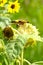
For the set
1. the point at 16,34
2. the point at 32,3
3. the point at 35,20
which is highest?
the point at 32,3

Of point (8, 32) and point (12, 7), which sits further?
point (12, 7)

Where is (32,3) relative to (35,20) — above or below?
above

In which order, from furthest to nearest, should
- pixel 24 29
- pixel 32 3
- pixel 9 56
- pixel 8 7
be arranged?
pixel 32 3 < pixel 8 7 < pixel 24 29 < pixel 9 56

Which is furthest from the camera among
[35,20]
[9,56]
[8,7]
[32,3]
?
[32,3]

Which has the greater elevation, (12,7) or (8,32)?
(12,7)

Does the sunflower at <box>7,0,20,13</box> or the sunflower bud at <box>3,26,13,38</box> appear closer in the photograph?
the sunflower bud at <box>3,26,13,38</box>

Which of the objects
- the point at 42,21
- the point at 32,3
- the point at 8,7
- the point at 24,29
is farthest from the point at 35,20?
the point at 24,29

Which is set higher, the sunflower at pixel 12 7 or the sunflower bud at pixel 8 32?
the sunflower at pixel 12 7

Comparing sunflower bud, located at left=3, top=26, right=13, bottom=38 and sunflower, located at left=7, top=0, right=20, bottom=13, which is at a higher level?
sunflower, located at left=7, top=0, right=20, bottom=13

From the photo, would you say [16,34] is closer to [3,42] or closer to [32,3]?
[3,42]

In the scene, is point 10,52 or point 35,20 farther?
point 35,20

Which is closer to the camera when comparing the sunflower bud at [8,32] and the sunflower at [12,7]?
the sunflower bud at [8,32]
